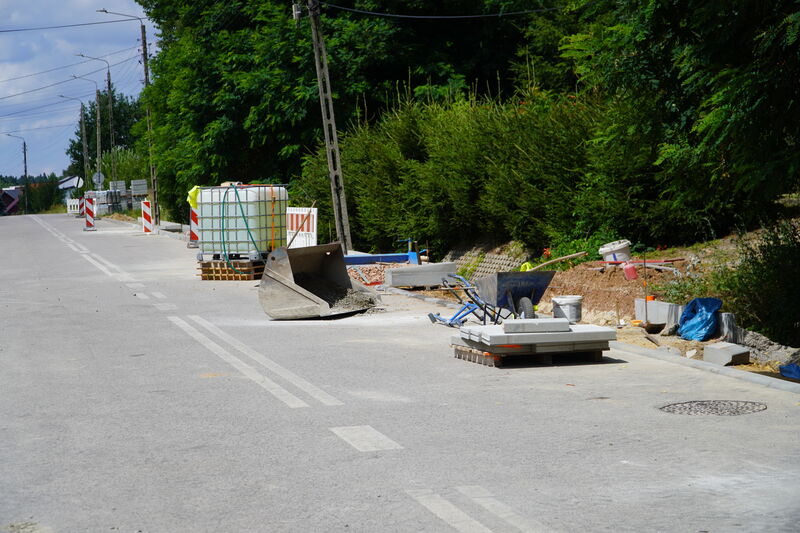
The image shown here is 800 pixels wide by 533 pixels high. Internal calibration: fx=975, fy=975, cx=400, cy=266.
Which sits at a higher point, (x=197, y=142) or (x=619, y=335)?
(x=197, y=142)

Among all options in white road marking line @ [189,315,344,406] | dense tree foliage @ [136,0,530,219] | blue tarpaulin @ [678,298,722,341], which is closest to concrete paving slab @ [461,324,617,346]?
blue tarpaulin @ [678,298,722,341]

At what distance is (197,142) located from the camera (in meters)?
39.9

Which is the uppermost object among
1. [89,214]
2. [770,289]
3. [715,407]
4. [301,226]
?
[89,214]

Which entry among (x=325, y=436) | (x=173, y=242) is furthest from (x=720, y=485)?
(x=173, y=242)

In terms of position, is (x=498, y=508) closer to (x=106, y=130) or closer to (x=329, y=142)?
(x=329, y=142)

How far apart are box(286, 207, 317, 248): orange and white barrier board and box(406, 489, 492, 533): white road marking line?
1789cm

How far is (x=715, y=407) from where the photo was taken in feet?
26.9

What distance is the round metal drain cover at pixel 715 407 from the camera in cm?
797

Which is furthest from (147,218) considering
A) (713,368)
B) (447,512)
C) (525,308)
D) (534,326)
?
(447,512)

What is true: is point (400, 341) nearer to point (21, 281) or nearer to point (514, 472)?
point (514, 472)

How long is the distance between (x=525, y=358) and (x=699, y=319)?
2.74m

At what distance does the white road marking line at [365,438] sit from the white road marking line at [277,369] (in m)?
1.05

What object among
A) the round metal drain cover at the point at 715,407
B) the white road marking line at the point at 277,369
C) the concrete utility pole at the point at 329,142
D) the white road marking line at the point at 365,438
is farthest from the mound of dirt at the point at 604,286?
the concrete utility pole at the point at 329,142

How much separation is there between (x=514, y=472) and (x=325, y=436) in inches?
65.3
